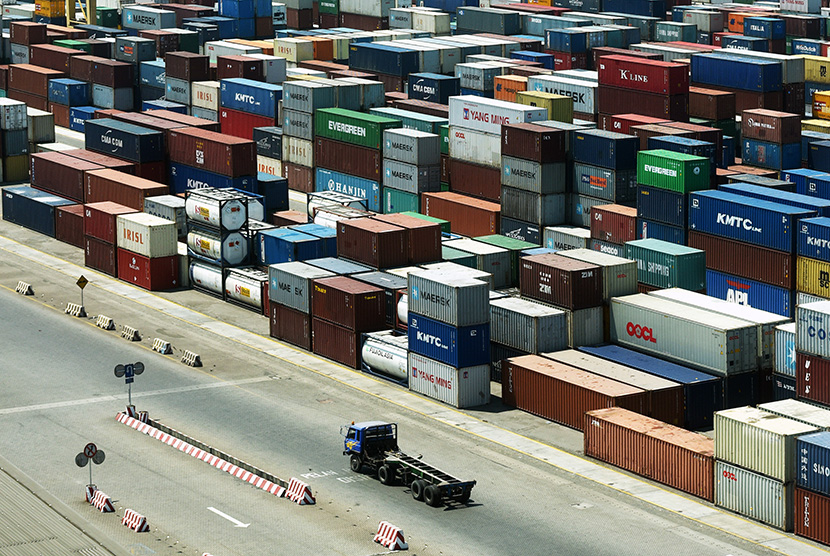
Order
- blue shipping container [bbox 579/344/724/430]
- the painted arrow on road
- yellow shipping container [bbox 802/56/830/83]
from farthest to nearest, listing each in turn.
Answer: yellow shipping container [bbox 802/56/830/83], blue shipping container [bbox 579/344/724/430], the painted arrow on road

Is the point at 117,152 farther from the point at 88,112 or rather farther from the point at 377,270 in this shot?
the point at 377,270

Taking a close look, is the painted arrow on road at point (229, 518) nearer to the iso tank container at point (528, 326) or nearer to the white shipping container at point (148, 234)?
the iso tank container at point (528, 326)

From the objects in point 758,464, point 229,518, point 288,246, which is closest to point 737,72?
point 288,246

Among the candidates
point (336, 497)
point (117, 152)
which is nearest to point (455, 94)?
point (117, 152)

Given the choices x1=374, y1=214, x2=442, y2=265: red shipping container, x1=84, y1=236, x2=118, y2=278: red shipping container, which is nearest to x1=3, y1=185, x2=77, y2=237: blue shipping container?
x1=84, y1=236, x2=118, y2=278: red shipping container

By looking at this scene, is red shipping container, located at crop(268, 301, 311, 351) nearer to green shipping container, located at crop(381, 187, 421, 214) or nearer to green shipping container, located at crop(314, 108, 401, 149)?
green shipping container, located at crop(381, 187, 421, 214)

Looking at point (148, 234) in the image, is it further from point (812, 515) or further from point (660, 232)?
point (812, 515)
